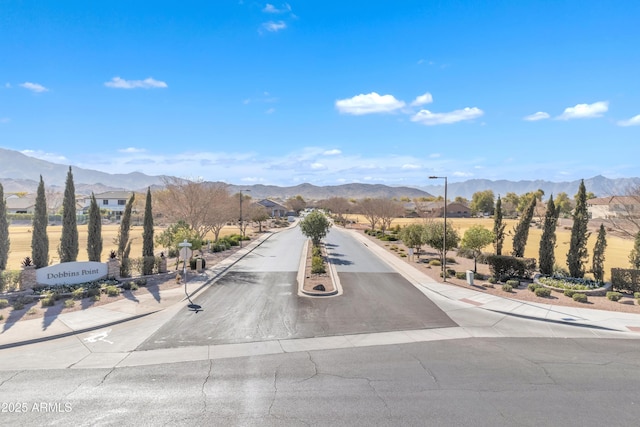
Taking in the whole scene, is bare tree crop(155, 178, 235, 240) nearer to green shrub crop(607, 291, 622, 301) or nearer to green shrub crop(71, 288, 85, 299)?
green shrub crop(71, 288, 85, 299)

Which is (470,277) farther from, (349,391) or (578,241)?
(349,391)

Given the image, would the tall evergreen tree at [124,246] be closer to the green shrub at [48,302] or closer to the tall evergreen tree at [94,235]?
the tall evergreen tree at [94,235]

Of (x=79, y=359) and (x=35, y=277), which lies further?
(x=35, y=277)

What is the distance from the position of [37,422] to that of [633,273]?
2807 centimetres

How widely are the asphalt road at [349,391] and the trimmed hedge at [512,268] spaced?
488 inches

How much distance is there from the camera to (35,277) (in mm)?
19516

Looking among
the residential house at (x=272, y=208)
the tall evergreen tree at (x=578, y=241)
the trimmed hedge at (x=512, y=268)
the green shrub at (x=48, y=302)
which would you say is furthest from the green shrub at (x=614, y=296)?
the residential house at (x=272, y=208)

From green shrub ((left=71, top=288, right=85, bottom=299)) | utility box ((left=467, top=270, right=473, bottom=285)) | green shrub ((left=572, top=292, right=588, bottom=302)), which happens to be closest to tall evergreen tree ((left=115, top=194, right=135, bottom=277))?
green shrub ((left=71, top=288, right=85, bottom=299))

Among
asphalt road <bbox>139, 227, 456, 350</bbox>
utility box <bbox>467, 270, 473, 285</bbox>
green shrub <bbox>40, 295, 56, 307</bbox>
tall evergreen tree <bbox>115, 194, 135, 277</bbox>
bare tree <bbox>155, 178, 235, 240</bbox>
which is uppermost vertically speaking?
bare tree <bbox>155, 178, 235, 240</bbox>

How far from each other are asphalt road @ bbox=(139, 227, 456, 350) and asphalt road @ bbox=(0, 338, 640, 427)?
7.53 ft

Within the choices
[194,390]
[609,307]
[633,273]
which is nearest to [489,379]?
[194,390]

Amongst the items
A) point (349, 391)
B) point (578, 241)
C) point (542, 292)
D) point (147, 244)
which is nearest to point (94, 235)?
point (147, 244)

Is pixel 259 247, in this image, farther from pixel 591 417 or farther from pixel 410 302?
pixel 591 417

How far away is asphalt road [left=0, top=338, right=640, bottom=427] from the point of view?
824 cm
